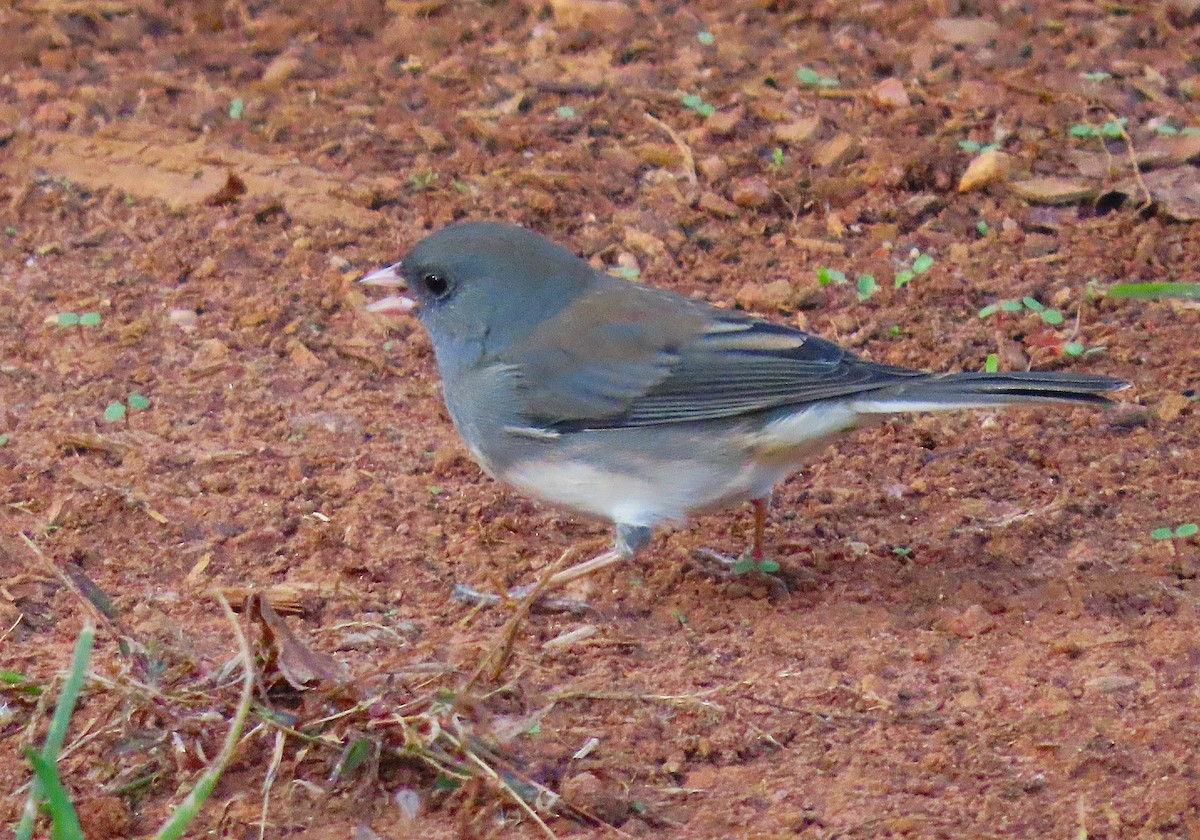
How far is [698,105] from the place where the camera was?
606 cm

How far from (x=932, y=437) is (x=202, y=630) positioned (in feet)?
6.99

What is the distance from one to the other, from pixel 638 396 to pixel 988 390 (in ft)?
2.89

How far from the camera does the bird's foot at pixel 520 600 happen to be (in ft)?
12.0

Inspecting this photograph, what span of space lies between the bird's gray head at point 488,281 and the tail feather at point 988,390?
0.97m

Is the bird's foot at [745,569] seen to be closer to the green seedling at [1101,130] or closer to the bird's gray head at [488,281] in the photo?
the bird's gray head at [488,281]

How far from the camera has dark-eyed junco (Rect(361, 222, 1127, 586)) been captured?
149 inches

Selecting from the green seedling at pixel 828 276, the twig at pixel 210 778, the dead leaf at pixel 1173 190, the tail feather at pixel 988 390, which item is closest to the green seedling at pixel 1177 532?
the tail feather at pixel 988 390

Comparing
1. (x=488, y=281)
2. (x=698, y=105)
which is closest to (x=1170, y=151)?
(x=698, y=105)

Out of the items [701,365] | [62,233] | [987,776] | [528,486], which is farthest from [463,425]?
[62,233]

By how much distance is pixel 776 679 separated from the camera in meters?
3.33

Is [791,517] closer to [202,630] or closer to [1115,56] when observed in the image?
[202,630]

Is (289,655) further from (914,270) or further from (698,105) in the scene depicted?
(698,105)

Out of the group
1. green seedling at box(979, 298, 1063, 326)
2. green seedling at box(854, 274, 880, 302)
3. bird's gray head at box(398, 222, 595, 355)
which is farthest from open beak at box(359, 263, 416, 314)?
green seedling at box(979, 298, 1063, 326)

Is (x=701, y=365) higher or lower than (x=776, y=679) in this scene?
higher
